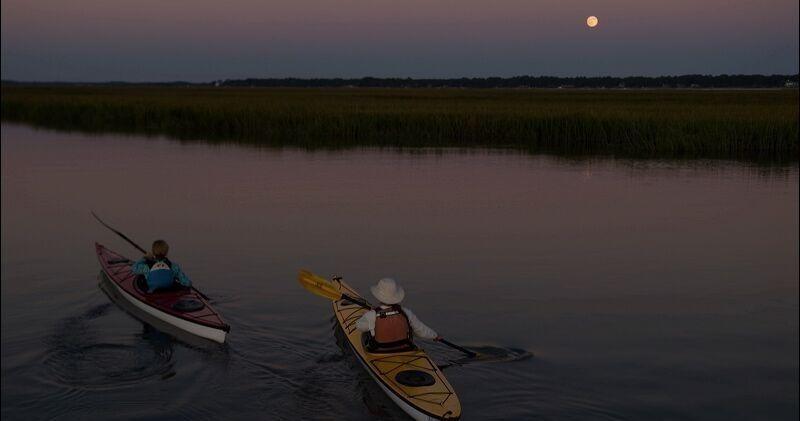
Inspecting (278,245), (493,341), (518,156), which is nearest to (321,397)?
(493,341)

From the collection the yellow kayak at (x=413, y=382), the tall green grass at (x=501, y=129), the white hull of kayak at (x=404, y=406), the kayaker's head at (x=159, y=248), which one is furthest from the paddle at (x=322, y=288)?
the tall green grass at (x=501, y=129)

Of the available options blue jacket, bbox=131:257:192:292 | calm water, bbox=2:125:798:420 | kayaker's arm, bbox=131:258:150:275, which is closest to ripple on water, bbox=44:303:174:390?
calm water, bbox=2:125:798:420

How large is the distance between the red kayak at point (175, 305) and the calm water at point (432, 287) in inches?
8.2

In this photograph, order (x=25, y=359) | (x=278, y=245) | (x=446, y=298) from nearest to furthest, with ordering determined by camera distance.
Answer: (x=25, y=359), (x=446, y=298), (x=278, y=245)

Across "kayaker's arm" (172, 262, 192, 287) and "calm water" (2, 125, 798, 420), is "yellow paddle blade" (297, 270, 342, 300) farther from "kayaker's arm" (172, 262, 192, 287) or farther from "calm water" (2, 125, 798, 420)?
"kayaker's arm" (172, 262, 192, 287)

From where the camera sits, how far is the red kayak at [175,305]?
328 inches

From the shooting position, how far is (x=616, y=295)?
1023cm

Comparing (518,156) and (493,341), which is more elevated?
(518,156)

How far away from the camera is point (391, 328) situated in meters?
7.40

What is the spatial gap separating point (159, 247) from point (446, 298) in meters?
3.51

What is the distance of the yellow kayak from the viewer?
6398mm

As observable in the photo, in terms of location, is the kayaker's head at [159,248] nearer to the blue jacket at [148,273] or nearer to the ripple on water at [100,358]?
the blue jacket at [148,273]

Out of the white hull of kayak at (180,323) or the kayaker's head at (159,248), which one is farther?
the kayaker's head at (159,248)

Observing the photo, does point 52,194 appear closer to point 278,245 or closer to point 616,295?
point 278,245
